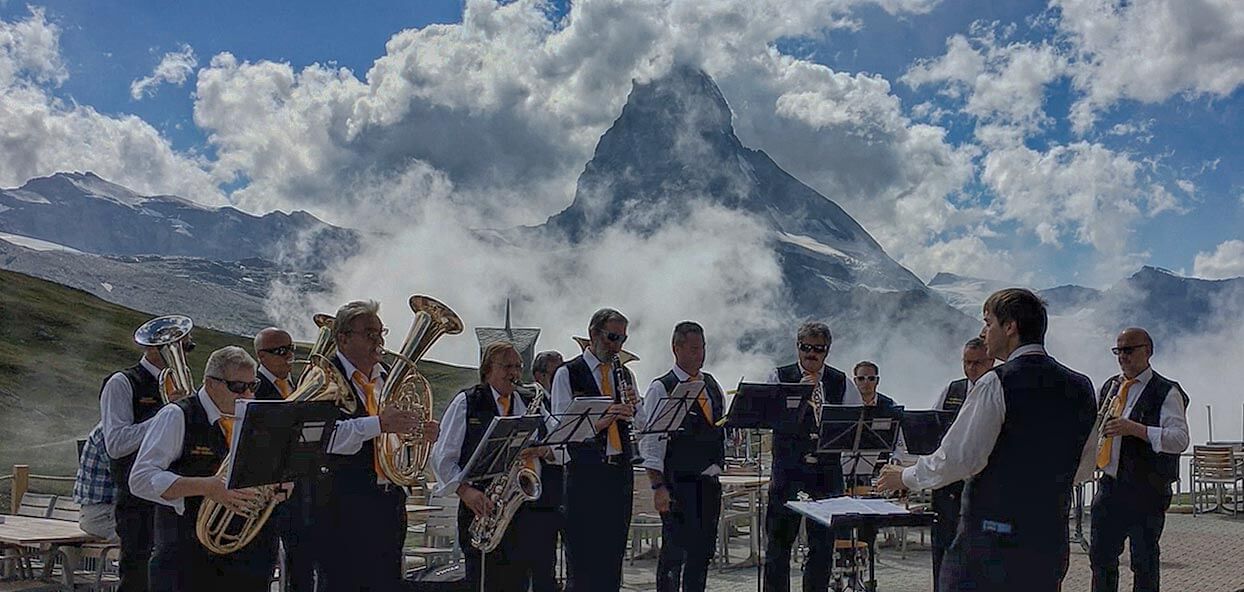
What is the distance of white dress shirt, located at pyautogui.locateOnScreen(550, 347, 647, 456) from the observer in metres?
7.17

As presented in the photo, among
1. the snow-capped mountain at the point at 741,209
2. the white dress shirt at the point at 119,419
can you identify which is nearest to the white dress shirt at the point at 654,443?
the white dress shirt at the point at 119,419

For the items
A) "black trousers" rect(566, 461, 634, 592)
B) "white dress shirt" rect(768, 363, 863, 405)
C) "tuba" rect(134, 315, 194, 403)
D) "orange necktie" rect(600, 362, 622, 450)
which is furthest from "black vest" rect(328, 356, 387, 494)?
"white dress shirt" rect(768, 363, 863, 405)

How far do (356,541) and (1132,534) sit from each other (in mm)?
5623

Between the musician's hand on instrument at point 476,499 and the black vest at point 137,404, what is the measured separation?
2461mm

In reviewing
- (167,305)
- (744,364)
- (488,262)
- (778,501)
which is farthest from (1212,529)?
(167,305)

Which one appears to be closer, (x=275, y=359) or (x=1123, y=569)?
(x=275, y=359)

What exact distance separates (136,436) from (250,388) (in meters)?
2.22

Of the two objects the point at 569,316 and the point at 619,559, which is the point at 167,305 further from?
the point at 619,559

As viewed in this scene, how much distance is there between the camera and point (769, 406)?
7.12 m

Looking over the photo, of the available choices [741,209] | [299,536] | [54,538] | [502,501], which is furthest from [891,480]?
[741,209]

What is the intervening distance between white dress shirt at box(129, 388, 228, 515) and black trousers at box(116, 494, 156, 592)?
2.38 metres

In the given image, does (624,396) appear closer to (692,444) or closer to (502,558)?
(692,444)

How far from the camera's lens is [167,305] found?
11300 cm

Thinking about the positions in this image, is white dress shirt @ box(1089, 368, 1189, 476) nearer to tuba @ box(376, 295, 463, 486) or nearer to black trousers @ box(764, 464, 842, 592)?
black trousers @ box(764, 464, 842, 592)
